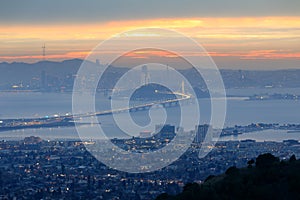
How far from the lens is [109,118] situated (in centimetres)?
3656

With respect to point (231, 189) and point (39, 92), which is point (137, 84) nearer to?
point (39, 92)

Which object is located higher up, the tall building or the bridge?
the bridge

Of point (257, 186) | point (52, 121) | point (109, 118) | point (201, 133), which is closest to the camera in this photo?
point (257, 186)

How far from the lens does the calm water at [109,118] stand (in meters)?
29.6

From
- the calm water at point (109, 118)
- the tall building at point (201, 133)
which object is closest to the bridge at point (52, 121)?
the calm water at point (109, 118)

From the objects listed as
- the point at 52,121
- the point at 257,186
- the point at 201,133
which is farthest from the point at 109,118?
the point at 257,186

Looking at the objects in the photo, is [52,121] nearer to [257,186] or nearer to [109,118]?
[109,118]

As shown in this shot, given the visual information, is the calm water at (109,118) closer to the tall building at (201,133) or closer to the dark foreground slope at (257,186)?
the tall building at (201,133)

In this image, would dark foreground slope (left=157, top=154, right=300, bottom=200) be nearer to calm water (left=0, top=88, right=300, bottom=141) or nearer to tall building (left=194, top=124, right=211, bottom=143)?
tall building (left=194, top=124, right=211, bottom=143)

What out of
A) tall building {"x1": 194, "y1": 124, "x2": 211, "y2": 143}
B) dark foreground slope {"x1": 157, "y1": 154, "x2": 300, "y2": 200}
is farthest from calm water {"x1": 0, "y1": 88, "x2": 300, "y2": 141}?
dark foreground slope {"x1": 157, "y1": 154, "x2": 300, "y2": 200}

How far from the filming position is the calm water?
29.6 meters

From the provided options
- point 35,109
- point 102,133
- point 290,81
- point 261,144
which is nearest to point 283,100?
point 290,81

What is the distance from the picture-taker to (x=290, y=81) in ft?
188

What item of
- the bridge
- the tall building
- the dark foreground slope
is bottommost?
the dark foreground slope
